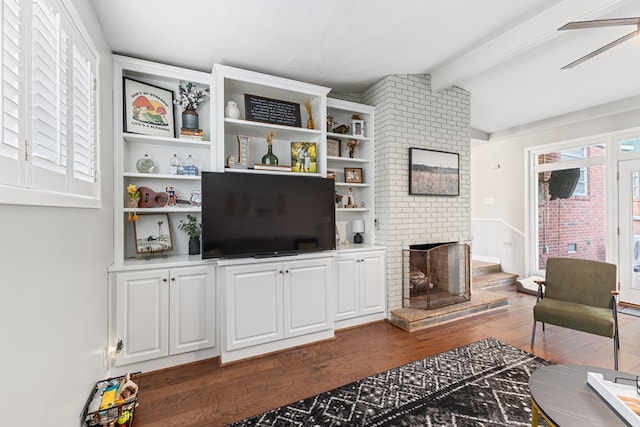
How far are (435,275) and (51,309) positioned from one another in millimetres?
3738

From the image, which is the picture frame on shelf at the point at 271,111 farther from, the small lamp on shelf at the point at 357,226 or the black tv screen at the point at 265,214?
the small lamp on shelf at the point at 357,226

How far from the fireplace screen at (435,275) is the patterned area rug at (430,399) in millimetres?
1062

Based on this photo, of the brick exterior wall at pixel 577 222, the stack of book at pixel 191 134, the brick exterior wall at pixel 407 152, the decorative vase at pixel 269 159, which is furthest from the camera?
the brick exterior wall at pixel 577 222

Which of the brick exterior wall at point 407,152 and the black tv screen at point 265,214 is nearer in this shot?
the black tv screen at point 265,214

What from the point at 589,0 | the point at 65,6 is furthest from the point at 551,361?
the point at 65,6

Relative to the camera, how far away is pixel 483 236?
5797 mm

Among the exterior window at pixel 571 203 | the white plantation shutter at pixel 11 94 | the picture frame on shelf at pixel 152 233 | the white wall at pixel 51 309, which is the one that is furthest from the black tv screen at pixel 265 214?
the exterior window at pixel 571 203

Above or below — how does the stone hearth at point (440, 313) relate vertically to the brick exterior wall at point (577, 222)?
below

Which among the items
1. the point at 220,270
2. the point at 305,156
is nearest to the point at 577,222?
the point at 305,156

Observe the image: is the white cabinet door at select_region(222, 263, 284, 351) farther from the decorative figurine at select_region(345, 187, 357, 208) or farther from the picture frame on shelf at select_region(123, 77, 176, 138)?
the picture frame on shelf at select_region(123, 77, 176, 138)

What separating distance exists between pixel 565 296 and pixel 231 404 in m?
3.34

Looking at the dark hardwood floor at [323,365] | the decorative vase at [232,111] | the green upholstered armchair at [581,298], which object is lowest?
the dark hardwood floor at [323,365]

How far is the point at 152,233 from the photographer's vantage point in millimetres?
2729

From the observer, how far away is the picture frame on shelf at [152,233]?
2.66 m
